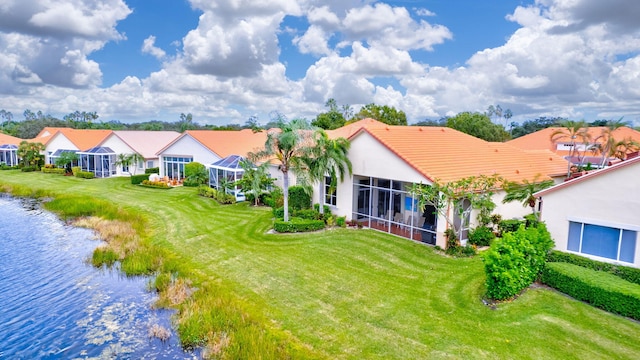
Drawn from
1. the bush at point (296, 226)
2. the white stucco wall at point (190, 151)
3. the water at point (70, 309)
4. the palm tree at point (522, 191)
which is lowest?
the water at point (70, 309)

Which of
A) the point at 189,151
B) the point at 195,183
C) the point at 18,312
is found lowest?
the point at 18,312

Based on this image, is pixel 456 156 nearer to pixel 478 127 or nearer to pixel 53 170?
pixel 53 170

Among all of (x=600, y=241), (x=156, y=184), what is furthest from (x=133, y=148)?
(x=600, y=241)

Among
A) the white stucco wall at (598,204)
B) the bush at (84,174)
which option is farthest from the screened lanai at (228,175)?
the white stucco wall at (598,204)

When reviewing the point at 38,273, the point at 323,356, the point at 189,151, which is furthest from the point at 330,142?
the point at 189,151

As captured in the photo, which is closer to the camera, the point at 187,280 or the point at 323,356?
the point at 323,356

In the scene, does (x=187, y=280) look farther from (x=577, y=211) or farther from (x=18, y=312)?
(x=577, y=211)

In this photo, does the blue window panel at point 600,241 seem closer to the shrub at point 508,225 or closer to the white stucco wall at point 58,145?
the shrub at point 508,225

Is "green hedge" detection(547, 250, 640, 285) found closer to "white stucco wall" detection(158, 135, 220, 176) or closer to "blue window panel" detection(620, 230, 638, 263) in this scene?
"blue window panel" detection(620, 230, 638, 263)
